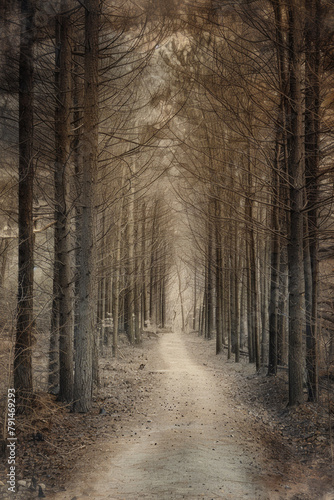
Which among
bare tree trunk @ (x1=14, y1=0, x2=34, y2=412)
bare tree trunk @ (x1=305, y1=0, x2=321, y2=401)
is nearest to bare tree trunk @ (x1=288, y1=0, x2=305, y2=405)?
bare tree trunk @ (x1=305, y1=0, x2=321, y2=401)

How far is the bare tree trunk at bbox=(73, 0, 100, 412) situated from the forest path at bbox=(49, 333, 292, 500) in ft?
3.54

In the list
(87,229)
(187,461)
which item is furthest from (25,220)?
(187,461)

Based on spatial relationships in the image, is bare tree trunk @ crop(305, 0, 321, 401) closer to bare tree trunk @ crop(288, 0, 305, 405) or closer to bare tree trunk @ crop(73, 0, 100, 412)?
bare tree trunk @ crop(288, 0, 305, 405)

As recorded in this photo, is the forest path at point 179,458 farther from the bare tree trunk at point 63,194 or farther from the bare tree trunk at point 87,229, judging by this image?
the bare tree trunk at point 63,194

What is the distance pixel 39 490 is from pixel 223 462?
2.23 meters

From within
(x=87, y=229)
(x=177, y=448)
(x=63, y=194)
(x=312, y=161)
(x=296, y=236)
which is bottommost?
(x=177, y=448)

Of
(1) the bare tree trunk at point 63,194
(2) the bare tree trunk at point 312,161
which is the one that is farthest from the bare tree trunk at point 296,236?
(1) the bare tree trunk at point 63,194

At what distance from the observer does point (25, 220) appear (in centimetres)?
654

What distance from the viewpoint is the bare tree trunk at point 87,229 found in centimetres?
716

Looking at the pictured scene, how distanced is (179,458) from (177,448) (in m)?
0.46

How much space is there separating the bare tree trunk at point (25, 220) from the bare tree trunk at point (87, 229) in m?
0.95

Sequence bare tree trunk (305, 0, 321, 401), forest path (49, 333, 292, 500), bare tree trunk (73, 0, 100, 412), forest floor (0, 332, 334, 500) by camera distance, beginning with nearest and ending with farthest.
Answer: forest path (49, 333, 292, 500) → forest floor (0, 332, 334, 500) → bare tree trunk (305, 0, 321, 401) → bare tree trunk (73, 0, 100, 412)

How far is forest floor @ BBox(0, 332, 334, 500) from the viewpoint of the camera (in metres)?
A: 4.27

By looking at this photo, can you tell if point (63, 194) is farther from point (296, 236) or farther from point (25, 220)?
point (296, 236)
